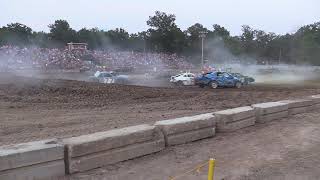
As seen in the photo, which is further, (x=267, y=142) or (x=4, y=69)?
(x=4, y=69)

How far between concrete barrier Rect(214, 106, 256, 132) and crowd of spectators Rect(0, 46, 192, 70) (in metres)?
Answer: 37.9

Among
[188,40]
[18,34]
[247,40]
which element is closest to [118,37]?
[188,40]

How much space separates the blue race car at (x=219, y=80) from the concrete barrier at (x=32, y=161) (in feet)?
99.6

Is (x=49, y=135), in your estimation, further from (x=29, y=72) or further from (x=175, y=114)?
(x=29, y=72)

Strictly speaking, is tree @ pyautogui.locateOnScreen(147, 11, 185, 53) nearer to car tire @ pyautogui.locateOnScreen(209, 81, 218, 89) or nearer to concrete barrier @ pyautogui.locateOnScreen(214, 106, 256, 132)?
car tire @ pyautogui.locateOnScreen(209, 81, 218, 89)

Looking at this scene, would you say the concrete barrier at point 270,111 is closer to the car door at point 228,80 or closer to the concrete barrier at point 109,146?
the concrete barrier at point 109,146

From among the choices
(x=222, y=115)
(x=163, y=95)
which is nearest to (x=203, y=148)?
(x=222, y=115)

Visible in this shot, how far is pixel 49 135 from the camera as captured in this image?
9.68m

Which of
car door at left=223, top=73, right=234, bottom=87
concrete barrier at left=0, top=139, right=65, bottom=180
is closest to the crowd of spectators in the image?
car door at left=223, top=73, right=234, bottom=87

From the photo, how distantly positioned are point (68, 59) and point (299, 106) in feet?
153

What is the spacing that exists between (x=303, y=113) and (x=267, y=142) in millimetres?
4746

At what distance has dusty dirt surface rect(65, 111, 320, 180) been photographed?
6.55 m

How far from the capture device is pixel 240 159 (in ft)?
24.7

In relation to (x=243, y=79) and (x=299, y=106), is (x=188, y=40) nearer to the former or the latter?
(x=243, y=79)
